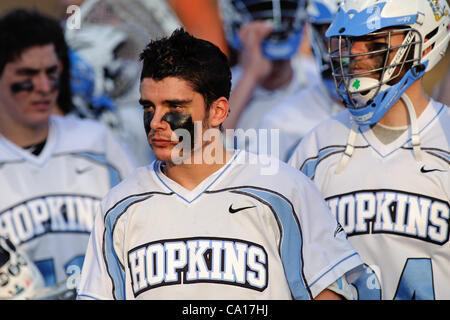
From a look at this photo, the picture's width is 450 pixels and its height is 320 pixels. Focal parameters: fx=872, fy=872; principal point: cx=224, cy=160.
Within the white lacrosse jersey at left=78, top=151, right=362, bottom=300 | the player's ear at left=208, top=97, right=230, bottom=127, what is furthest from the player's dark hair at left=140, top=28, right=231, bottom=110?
the white lacrosse jersey at left=78, top=151, right=362, bottom=300

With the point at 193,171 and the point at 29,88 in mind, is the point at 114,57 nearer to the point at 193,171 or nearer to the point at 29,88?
the point at 29,88

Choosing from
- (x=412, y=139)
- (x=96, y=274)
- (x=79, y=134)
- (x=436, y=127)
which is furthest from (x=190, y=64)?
(x=79, y=134)

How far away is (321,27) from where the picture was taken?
586 centimetres

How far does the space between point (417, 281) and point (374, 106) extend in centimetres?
88

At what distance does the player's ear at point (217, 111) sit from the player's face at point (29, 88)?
196cm

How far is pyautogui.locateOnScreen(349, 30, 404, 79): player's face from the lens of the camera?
4.29 m

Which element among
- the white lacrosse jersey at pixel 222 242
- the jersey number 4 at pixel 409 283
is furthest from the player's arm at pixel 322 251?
the jersey number 4 at pixel 409 283

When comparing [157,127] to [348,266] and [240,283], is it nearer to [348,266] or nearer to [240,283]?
[240,283]

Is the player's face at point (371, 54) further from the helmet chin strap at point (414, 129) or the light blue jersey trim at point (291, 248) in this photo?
the light blue jersey trim at point (291, 248)

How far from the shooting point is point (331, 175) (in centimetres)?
449

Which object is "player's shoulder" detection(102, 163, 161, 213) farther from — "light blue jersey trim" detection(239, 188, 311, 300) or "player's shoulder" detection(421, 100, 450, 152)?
"player's shoulder" detection(421, 100, 450, 152)

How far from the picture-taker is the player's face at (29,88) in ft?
18.2
